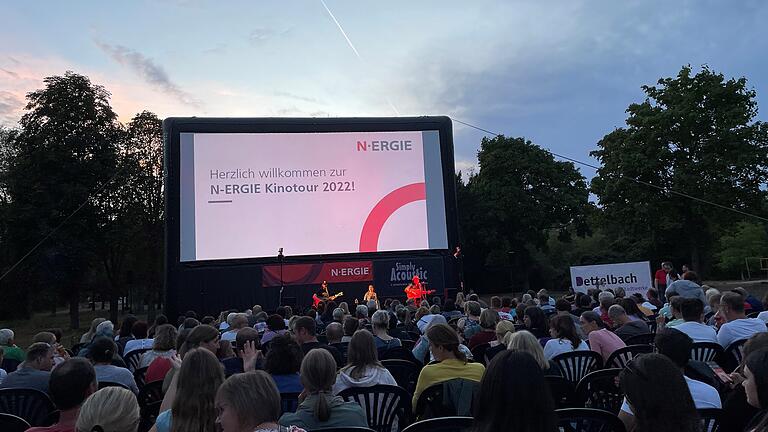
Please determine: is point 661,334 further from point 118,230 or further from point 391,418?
point 118,230

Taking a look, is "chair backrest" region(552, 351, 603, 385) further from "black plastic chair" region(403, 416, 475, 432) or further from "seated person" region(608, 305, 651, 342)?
"black plastic chair" region(403, 416, 475, 432)

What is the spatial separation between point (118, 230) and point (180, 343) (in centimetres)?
2191

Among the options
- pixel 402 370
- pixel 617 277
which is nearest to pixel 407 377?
pixel 402 370

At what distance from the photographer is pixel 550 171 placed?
108 feet

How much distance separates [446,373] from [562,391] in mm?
828

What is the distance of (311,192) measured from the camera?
14562mm

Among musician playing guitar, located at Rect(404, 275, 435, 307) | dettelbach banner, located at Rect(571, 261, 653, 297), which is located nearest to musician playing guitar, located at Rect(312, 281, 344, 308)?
musician playing guitar, located at Rect(404, 275, 435, 307)

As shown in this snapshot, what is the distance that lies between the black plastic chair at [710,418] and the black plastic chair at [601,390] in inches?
36.6

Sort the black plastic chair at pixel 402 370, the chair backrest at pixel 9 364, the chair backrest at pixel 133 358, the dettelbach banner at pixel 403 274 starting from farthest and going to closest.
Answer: the dettelbach banner at pixel 403 274, the chair backrest at pixel 133 358, the chair backrest at pixel 9 364, the black plastic chair at pixel 402 370

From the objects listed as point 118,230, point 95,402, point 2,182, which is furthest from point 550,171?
point 95,402

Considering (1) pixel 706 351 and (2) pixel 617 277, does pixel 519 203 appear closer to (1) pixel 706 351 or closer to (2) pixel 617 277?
(2) pixel 617 277

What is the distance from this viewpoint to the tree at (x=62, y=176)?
22.4 m

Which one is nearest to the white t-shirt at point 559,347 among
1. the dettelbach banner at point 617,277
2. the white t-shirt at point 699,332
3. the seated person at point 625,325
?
the white t-shirt at point 699,332

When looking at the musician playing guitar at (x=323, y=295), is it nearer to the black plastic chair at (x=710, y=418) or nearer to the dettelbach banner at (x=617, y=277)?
the dettelbach banner at (x=617, y=277)
